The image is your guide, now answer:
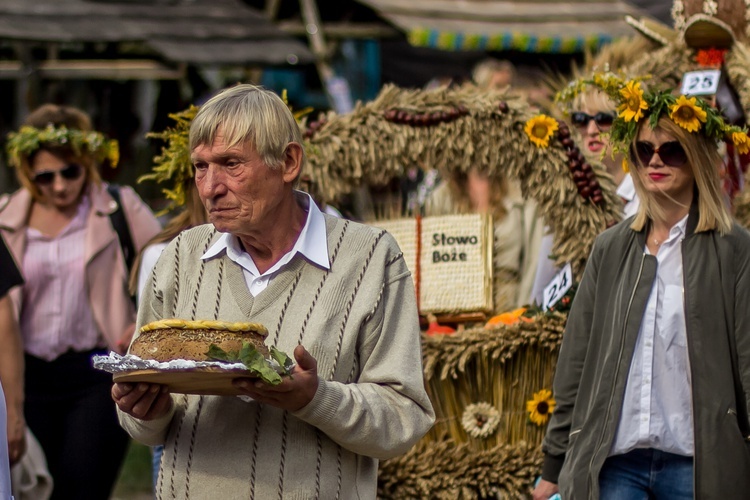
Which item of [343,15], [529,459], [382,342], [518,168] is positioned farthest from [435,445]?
[343,15]

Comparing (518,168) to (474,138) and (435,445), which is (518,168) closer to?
(474,138)

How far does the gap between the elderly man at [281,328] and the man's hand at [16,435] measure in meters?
2.61

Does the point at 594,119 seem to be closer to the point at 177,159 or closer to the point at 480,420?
the point at 480,420

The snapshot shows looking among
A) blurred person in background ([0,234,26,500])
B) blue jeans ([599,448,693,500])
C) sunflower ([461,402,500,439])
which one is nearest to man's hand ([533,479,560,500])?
blue jeans ([599,448,693,500])

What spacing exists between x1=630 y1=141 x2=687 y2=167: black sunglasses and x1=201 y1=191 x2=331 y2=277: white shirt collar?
147cm

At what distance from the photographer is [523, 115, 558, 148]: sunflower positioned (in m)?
6.11

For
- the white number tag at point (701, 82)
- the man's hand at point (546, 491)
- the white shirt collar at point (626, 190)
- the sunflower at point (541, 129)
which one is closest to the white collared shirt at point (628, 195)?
the white shirt collar at point (626, 190)

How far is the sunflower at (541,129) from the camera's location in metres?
6.11

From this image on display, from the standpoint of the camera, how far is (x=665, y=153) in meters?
4.77

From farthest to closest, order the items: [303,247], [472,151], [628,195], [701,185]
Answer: [628,195] < [472,151] < [701,185] < [303,247]

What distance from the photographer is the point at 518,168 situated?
6227 mm

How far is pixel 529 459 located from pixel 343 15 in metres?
7.06

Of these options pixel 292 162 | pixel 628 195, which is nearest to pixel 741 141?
pixel 628 195

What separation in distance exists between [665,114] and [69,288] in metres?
3.18
